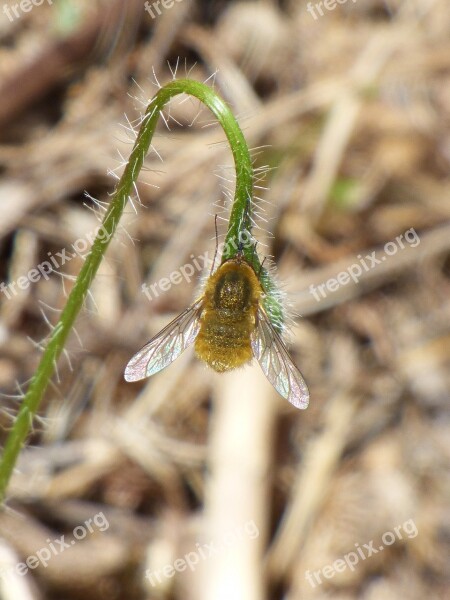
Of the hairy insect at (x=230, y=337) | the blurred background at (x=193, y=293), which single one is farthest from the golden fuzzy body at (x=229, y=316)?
the blurred background at (x=193, y=293)

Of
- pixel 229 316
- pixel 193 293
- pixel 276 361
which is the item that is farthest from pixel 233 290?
pixel 193 293

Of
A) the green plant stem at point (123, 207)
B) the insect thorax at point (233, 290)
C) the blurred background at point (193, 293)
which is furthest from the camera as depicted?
the blurred background at point (193, 293)

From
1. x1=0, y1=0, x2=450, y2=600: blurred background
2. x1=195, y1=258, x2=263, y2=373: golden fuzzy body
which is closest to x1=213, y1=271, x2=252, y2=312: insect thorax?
x1=195, y1=258, x2=263, y2=373: golden fuzzy body

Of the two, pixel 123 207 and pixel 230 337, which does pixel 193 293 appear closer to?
pixel 230 337

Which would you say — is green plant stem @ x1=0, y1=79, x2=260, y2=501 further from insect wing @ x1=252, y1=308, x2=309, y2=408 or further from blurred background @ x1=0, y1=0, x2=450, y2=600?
blurred background @ x1=0, y1=0, x2=450, y2=600

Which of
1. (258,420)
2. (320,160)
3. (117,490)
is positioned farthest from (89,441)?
(320,160)

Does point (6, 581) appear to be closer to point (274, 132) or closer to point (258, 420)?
point (258, 420)

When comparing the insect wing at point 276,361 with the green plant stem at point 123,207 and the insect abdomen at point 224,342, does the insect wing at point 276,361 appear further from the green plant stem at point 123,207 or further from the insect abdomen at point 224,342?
the green plant stem at point 123,207
